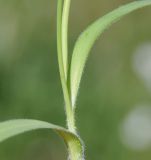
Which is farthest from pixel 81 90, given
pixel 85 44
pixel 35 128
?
pixel 35 128

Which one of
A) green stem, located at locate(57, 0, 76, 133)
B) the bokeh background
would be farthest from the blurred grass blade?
the bokeh background

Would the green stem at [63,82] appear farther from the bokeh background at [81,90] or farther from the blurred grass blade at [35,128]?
the bokeh background at [81,90]

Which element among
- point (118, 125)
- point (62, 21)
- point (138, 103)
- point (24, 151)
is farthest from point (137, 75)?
point (62, 21)

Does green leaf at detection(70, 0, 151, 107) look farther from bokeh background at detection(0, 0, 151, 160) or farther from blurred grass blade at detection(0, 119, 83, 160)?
bokeh background at detection(0, 0, 151, 160)

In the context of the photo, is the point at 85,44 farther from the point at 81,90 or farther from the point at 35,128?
the point at 81,90

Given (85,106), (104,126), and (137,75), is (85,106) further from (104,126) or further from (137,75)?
(137,75)

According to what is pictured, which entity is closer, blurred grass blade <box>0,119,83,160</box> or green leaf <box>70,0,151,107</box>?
blurred grass blade <box>0,119,83,160</box>
